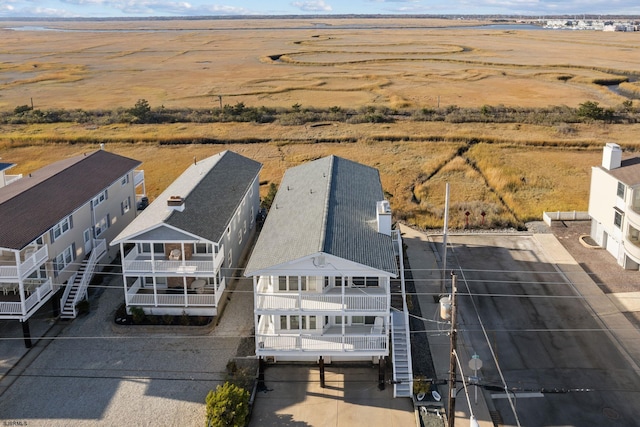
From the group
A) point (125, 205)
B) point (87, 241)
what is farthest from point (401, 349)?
point (125, 205)

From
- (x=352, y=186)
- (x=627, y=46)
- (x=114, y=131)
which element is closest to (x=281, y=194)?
(x=352, y=186)

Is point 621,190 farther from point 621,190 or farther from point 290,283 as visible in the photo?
point 290,283

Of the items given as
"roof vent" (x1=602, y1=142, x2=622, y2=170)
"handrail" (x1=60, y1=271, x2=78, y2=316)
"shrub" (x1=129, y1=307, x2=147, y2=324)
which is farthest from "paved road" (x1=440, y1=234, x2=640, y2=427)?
"handrail" (x1=60, y1=271, x2=78, y2=316)

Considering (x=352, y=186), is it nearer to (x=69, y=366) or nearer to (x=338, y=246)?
(x=338, y=246)

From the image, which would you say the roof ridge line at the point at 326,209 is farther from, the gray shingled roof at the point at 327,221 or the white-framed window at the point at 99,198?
the white-framed window at the point at 99,198

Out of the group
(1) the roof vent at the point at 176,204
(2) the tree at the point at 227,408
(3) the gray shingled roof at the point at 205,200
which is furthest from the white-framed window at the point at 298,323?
(1) the roof vent at the point at 176,204

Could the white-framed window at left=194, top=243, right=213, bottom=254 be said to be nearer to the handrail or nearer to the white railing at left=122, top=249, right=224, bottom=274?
the white railing at left=122, top=249, right=224, bottom=274
